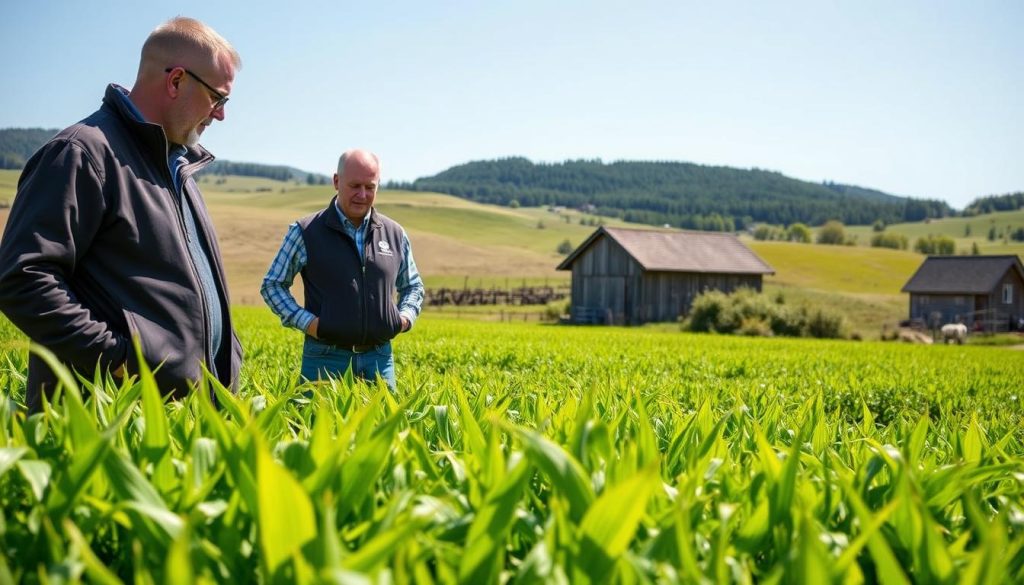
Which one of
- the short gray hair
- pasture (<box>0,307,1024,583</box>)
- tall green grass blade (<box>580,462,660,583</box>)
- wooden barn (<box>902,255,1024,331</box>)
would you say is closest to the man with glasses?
the short gray hair

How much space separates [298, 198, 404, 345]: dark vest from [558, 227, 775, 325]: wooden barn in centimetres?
4180

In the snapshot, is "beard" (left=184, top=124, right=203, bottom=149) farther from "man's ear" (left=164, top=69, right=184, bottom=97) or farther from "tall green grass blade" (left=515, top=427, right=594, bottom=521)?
"tall green grass blade" (left=515, top=427, right=594, bottom=521)

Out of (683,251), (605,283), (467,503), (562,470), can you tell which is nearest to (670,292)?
(683,251)

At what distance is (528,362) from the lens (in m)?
12.0

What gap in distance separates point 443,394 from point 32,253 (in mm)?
1564

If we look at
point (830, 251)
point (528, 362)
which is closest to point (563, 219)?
point (830, 251)

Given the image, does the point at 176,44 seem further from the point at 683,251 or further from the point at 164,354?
the point at 683,251

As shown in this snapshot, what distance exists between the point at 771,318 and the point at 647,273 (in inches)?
369

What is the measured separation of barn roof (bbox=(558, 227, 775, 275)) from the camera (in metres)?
47.9

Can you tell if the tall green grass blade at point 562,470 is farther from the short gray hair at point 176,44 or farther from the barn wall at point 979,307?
the barn wall at point 979,307

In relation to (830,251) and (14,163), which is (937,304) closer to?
(830,251)

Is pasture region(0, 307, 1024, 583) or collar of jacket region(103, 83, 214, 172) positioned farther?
collar of jacket region(103, 83, 214, 172)

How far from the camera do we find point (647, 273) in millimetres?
47188

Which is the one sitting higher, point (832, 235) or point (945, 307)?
point (832, 235)
